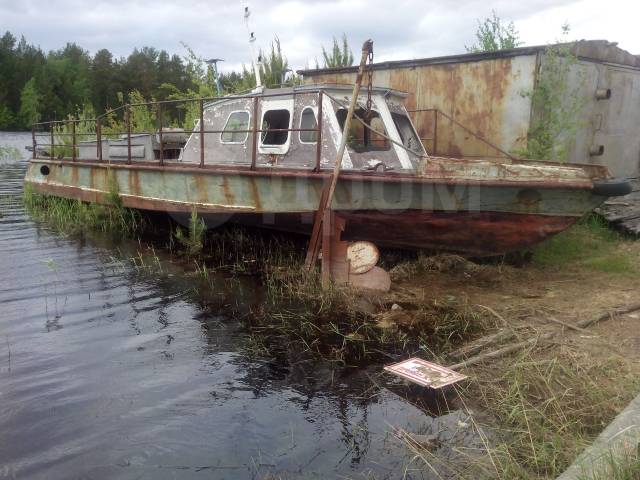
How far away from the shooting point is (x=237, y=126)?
8.20 metres

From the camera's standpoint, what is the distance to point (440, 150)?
8.91 m

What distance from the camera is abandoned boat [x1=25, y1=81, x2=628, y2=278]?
6039 mm

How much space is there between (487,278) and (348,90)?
9.61 feet

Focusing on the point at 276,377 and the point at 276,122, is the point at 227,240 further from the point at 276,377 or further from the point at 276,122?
the point at 276,377

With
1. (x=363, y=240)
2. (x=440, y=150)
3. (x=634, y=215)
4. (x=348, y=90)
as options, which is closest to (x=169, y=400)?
(x=363, y=240)

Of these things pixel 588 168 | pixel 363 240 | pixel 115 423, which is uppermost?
pixel 588 168

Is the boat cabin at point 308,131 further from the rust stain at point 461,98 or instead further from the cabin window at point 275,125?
the rust stain at point 461,98

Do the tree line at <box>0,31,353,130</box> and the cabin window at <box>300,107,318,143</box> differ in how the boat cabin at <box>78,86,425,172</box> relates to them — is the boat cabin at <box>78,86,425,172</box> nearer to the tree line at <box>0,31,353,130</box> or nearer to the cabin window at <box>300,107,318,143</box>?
the cabin window at <box>300,107,318,143</box>

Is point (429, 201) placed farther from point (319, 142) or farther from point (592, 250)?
point (592, 250)

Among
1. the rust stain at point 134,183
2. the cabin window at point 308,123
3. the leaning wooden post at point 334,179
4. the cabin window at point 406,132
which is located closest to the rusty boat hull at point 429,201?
the leaning wooden post at point 334,179

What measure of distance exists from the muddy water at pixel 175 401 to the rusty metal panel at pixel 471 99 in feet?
13.5

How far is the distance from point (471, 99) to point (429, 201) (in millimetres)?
2901

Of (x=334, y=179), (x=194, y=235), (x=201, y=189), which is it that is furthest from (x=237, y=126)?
(x=334, y=179)

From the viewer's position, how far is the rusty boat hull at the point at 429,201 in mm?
5957
